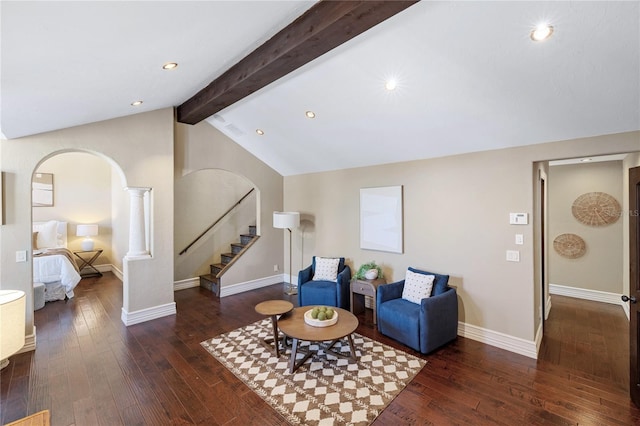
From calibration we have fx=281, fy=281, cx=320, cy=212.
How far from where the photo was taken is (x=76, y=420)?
2.13m

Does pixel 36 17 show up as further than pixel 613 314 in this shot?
No

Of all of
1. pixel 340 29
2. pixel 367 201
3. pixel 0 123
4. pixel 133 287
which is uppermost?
pixel 340 29

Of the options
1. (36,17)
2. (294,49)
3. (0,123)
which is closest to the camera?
(36,17)

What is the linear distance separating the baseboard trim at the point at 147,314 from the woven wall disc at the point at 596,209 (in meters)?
7.06

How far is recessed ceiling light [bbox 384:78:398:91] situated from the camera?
2741 millimetres

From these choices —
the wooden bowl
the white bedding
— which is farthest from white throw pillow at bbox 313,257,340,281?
the white bedding

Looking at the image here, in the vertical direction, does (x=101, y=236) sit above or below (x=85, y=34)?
below

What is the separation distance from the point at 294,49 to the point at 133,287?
3764 millimetres

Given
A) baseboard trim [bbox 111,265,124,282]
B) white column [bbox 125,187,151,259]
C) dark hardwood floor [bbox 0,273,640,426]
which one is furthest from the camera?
baseboard trim [bbox 111,265,124,282]

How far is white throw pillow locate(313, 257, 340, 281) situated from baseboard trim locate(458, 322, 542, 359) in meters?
1.91

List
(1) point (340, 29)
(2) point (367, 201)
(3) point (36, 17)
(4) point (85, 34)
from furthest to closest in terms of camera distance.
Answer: (2) point (367, 201) < (1) point (340, 29) < (4) point (85, 34) < (3) point (36, 17)

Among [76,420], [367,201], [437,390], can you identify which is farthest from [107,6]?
[367,201]

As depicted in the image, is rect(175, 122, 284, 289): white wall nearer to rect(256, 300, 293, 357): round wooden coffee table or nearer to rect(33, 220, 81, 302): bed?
rect(256, 300, 293, 357): round wooden coffee table

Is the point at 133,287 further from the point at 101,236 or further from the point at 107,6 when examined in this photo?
the point at 101,236
